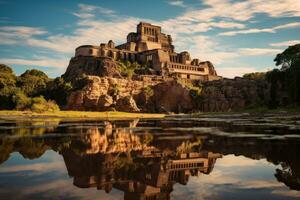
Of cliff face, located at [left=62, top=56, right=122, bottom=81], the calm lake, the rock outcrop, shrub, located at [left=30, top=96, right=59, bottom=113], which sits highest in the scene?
cliff face, located at [left=62, top=56, right=122, bottom=81]

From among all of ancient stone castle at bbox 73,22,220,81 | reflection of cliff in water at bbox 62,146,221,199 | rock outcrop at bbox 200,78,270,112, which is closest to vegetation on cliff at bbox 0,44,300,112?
rock outcrop at bbox 200,78,270,112

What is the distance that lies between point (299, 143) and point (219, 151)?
5527 millimetres

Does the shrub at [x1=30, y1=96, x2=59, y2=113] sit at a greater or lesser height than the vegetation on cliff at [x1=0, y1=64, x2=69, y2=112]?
lesser

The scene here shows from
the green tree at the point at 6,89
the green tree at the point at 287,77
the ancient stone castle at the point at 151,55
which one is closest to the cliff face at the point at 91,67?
the ancient stone castle at the point at 151,55

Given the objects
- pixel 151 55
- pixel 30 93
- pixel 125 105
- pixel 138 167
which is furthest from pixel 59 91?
pixel 138 167

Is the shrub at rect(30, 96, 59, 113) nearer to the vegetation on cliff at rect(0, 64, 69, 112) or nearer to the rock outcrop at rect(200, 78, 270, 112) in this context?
the vegetation on cliff at rect(0, 64, 69, 112)

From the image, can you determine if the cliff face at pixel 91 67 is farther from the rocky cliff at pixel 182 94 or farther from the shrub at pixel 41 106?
the shrub at pixel 41 106

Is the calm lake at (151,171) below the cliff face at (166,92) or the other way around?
below

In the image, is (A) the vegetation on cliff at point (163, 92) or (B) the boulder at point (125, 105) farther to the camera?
(B) the boulder at point (125, 105)

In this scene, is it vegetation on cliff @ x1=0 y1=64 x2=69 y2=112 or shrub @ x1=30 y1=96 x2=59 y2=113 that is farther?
vegetation on cliff @ x1=0 y1=64 x2=69 y2=112

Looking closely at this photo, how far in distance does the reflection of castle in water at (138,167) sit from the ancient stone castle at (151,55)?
317 ft

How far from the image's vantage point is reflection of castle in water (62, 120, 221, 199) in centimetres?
1049

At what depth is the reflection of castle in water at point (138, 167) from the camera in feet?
34.4

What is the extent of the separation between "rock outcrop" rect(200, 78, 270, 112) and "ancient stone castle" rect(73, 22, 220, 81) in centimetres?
1487
